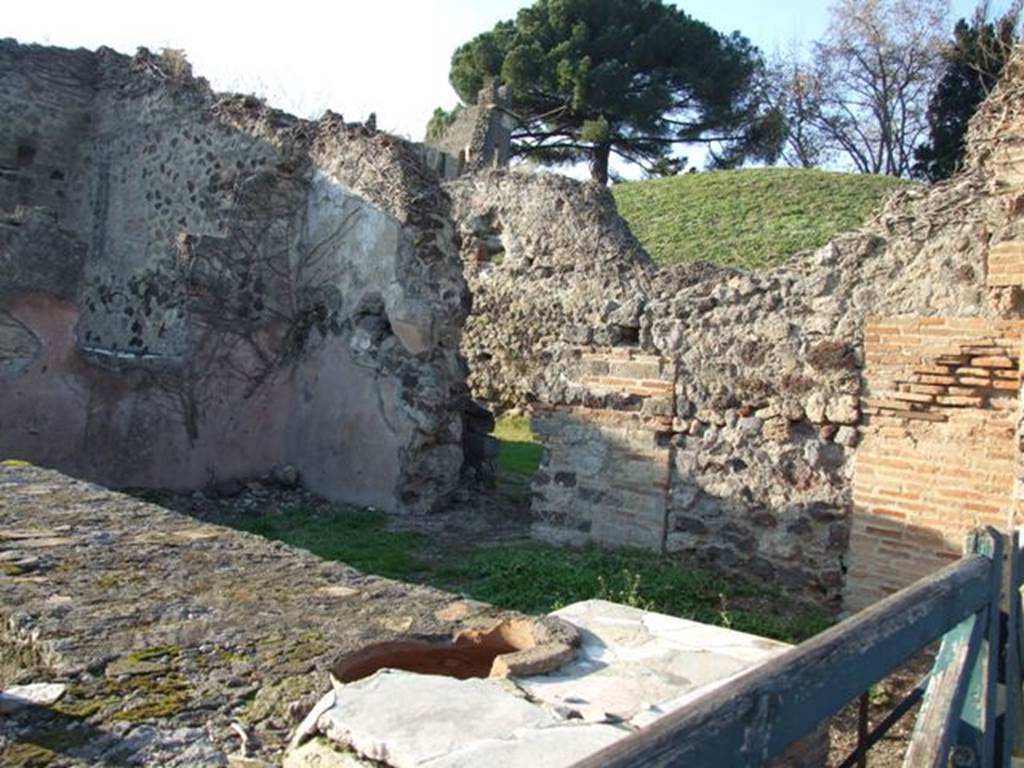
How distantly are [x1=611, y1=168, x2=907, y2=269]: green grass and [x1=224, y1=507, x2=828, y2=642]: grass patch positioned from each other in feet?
31.8

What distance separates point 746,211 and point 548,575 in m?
14.2

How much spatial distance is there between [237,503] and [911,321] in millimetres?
5050

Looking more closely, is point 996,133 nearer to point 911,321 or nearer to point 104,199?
point 911,321

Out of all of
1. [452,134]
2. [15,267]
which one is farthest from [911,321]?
[452,134]

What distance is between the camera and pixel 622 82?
84.9ft

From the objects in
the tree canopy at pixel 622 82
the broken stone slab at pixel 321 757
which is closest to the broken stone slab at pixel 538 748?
the broken stone slab at pixel 321 757

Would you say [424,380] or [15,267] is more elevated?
[15,267]

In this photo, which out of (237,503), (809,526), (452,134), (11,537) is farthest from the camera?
(452,134)

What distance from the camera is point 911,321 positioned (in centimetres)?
564

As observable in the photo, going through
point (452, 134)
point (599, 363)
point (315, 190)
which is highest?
point (452, 134)

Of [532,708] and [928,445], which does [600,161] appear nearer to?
[928,445]

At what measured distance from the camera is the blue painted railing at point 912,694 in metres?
1.08

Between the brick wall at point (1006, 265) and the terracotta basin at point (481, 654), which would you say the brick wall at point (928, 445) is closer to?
the brick wall at point (1006, 265)

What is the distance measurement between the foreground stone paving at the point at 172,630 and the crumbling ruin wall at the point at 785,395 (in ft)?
12.3
